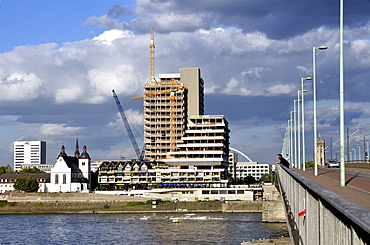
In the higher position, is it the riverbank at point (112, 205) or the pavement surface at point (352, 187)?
the pavement surface at point (352, 187)

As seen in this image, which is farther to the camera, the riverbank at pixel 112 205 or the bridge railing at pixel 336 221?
the riverbank at pixel 112 205

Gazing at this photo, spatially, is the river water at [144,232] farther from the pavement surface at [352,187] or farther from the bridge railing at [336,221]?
the bridge railing at [336,221]

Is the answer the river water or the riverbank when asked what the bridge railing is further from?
the riverbank

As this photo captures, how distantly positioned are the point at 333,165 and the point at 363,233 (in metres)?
116

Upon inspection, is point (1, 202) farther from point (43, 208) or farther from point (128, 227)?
point (128, 227)

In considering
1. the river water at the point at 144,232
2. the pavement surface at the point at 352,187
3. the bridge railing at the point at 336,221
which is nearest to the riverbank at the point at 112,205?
the river water at the point at 144,232

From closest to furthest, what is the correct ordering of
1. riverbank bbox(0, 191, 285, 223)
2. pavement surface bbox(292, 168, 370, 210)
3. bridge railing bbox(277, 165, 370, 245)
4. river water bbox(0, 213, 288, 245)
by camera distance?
bridge railing bbox(277, 165, 370, 245), pavement surface bbox(292, 168, 370, 210), river water bbox(0, 213, 288, 245), riverbank bbox(0, 191, 285, 223)

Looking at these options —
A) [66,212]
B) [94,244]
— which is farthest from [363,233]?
[66,212]

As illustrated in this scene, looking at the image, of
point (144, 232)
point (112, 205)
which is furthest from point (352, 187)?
point (112, 205)

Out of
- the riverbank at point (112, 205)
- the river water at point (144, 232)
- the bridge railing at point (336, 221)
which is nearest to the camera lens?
the bridge railing at point (336, 221)

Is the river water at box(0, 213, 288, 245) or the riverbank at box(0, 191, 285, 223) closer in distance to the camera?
the river water at box(0, 213, 288, 245)

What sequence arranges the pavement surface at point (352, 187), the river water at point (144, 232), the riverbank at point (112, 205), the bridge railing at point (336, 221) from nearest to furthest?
the bridge railing at point (336, 221)
the pavement surface at point (352, 187)
the river water at point (144, 232)
the riverbank at point (112, 205)

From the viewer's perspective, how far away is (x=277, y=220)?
13362 cm

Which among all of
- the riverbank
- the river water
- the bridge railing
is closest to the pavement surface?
the bridge railing
